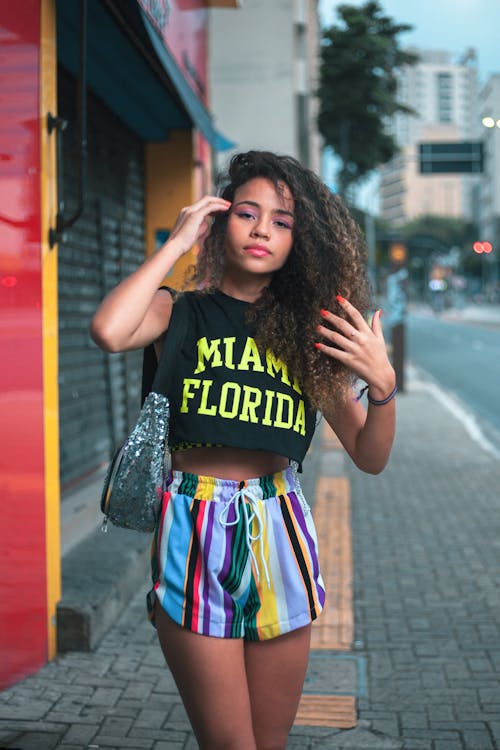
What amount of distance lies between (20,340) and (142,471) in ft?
5.16

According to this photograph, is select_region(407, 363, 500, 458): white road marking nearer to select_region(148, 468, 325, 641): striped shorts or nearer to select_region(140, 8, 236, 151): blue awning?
select_region(140, 8, 236, 151): blue awning

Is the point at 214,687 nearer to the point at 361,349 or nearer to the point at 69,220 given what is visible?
the point at 361,349

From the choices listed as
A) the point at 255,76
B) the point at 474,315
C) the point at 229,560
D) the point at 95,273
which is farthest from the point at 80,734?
the point at 474,315

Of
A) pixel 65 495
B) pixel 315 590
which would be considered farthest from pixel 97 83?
pixel 315 590

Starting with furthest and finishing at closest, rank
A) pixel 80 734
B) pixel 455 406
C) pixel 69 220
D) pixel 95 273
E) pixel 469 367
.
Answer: pixel 469 367 < pixel 455 406 < pixel 95 273 < pixel 69 220 < pixel 80 734

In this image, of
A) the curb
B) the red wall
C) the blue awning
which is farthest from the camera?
the blue awning

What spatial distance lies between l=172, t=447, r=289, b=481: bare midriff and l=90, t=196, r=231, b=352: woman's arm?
297mm

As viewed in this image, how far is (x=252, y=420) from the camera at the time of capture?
7.59ft

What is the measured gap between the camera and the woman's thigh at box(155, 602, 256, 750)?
2.21 m

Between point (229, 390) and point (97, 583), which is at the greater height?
point (229, 390)

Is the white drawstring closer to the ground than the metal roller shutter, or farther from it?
closer to the ground

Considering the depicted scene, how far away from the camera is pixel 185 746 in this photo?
343 centimetres

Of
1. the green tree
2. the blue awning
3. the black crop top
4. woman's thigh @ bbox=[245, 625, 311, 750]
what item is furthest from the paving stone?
the green tree

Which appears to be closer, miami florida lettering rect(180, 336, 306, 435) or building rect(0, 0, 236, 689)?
miami florida lettering rect(180, 336, 306, 435)
